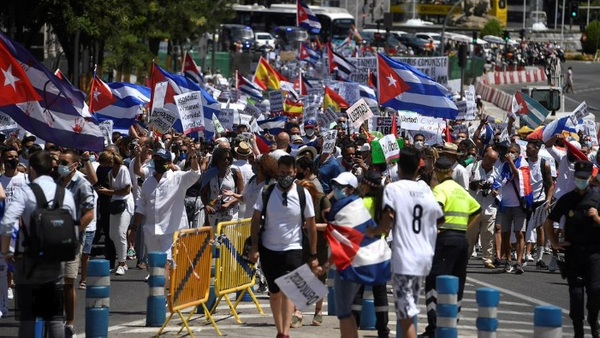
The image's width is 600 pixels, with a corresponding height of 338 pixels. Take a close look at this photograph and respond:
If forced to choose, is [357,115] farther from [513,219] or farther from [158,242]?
[158,242]

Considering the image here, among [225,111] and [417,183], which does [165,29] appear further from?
[417,183]

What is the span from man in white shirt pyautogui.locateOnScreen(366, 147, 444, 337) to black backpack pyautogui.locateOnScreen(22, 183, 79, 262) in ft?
7.42

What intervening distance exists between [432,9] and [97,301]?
12068 cm

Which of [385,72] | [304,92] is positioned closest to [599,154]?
[385,72]

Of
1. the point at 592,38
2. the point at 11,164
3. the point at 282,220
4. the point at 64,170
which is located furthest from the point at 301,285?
the point at 592,38

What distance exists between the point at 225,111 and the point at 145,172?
992 centimetres

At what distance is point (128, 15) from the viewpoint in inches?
1457

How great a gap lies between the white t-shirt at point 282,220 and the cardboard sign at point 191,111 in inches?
425

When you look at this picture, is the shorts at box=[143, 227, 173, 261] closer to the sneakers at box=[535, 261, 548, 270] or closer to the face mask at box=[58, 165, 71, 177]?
the face mask at box=[58, 165, 71, 177]

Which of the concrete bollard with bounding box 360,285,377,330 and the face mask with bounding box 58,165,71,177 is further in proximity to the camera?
the concrete bollard with bounding box 360,285,377,330

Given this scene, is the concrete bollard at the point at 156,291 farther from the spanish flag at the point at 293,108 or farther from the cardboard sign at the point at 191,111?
the spanish flag at the point at 293,108

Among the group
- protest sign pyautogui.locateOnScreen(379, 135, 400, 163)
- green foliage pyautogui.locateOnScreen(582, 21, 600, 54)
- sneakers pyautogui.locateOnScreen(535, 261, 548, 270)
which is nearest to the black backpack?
protest sign pyautogui.locateOnScreen(379, 135, 400, 163)

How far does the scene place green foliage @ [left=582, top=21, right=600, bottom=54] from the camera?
104125 millimetres

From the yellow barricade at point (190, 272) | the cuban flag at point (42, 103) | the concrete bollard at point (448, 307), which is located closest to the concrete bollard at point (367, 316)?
the yellow barricade at point (190, 272)
